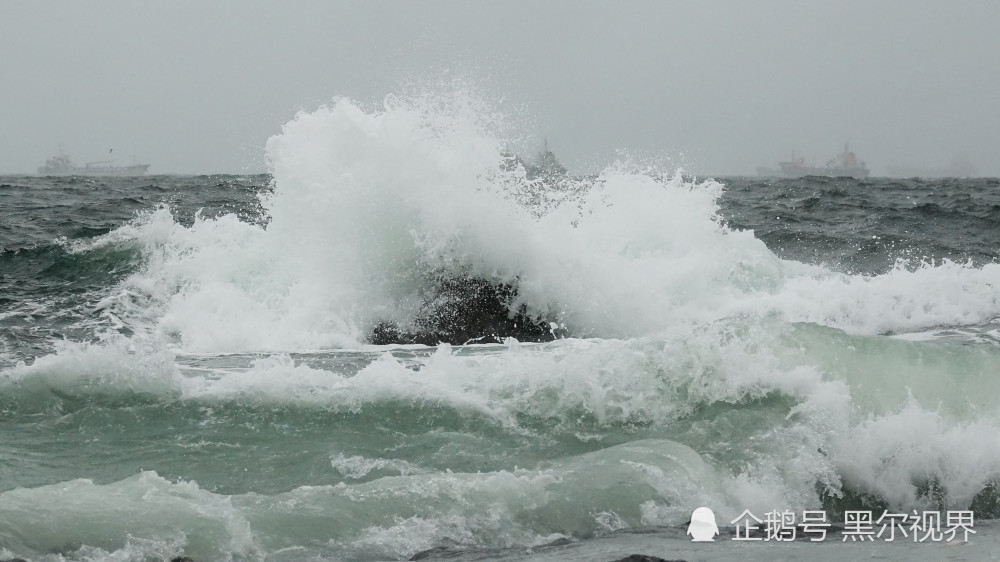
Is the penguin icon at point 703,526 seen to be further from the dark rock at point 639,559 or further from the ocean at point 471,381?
the dark rock at point 639,559

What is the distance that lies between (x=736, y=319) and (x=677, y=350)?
1.84 ft

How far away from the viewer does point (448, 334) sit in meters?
8.96

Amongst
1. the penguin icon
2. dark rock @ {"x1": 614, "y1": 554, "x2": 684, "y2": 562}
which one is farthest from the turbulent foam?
dark rock @ {"x1": 614, "y1": 554, "x2": 684, "y2": 562}

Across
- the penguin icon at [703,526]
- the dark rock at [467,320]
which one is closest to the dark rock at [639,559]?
the penguin icon at [703,526]

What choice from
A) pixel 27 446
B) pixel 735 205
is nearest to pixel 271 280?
pixel 27 446

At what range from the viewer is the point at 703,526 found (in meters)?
4.50

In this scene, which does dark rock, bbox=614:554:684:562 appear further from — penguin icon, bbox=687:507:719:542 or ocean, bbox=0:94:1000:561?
penguin icon, bbox=687:507:719:542

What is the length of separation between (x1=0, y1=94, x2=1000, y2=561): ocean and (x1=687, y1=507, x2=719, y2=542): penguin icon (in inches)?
3.0

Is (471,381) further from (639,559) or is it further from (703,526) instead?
(639,559)

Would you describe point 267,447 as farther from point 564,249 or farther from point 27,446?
point 564,249

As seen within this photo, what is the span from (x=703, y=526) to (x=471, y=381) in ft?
7.64

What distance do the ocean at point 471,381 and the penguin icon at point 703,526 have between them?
77 millimetres

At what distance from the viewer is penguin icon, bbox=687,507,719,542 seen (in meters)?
4.36

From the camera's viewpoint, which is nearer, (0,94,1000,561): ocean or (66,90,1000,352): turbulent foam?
(0,94,1000,561): ocean
